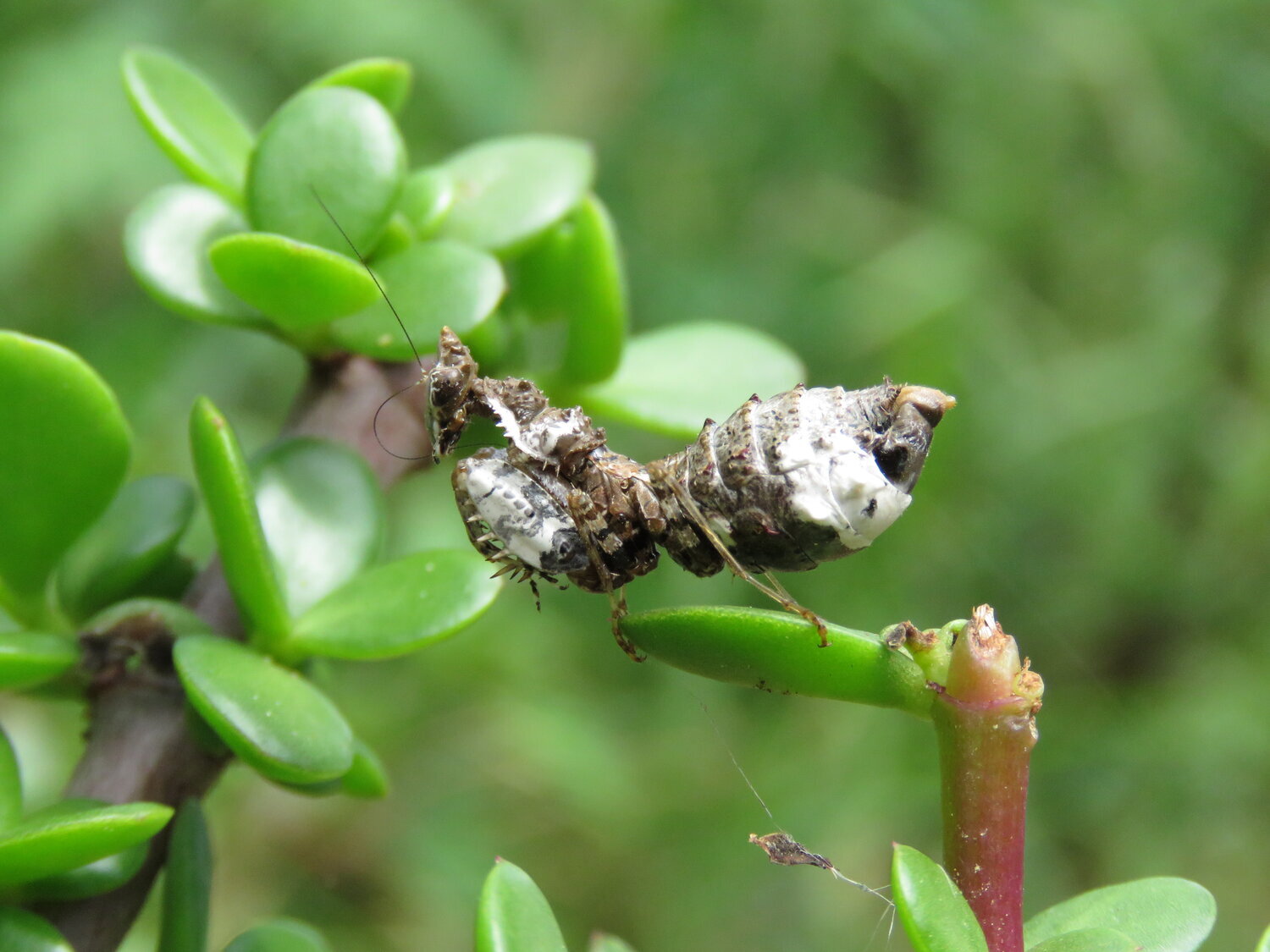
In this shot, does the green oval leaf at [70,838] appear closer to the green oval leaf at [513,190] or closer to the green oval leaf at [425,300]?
the green oval leaf at [425,300]

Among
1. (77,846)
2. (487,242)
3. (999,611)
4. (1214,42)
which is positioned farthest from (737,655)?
(1214,42)

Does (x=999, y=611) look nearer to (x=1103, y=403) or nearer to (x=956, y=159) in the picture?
(x=1103, y=403)

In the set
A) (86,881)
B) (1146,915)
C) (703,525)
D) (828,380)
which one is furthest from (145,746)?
(828,380)

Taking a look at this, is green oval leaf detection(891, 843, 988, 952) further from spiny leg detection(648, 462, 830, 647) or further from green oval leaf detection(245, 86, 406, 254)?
green oval leaf detection(245, 86, 406, 254)

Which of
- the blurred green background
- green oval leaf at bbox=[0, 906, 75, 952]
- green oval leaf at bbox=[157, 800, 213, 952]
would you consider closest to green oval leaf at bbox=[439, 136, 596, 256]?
green oval leaf at bbox=[157, 800, 213, 952]

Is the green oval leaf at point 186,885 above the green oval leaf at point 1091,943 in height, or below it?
below

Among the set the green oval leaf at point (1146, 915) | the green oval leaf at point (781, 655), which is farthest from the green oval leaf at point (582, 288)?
the green oval leaf at point (1146, 915)

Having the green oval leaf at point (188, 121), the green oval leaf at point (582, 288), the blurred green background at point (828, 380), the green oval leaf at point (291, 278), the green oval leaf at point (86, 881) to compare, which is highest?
the green oval leaf at point (188, 121)
